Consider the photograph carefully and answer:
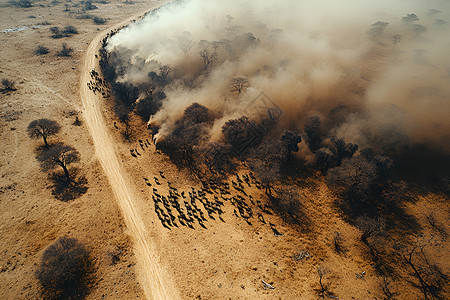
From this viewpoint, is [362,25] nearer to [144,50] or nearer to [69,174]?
[144,50]

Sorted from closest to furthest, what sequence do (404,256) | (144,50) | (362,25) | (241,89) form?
(404,256)
(241,89)
(144,50)
(362,25)

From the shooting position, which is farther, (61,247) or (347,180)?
(347,180)

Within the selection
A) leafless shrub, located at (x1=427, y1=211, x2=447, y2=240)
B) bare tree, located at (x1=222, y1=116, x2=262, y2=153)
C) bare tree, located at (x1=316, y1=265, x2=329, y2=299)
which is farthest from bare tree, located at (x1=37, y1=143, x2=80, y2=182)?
leafless shrub, located at (x1=427, y1=211, x2=447, y2=240)

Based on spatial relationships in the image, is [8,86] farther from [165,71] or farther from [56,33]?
[56,33]

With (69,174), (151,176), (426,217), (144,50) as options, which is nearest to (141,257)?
(151,176)

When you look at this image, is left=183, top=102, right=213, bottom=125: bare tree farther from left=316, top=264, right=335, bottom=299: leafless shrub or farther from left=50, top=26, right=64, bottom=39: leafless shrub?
left=50, top=26, right=64, bottom=39: leafless shrub

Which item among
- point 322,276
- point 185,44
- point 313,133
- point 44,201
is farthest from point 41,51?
point 322,276

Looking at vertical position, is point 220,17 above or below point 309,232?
above
